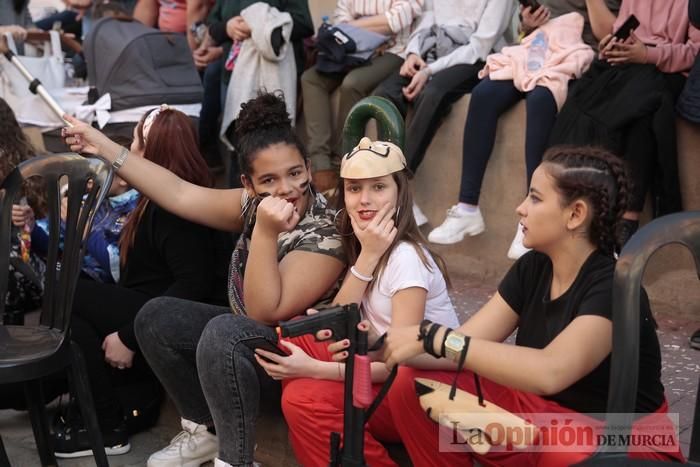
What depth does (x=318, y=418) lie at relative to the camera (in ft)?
Answer: 8.53

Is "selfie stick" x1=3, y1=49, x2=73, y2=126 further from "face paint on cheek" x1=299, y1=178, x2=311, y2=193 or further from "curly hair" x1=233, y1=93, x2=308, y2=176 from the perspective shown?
"face paint on cheek" x1=299, y1=178, x2=311, y2=193

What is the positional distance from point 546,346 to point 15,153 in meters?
2.82

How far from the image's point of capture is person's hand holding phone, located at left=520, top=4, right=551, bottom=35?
4.45 metres

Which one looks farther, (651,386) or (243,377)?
(243,377)

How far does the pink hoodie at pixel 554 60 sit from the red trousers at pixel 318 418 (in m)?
2.10

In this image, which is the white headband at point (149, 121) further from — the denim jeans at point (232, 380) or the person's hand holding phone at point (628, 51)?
the person's hand holding phone at point (628, 51)

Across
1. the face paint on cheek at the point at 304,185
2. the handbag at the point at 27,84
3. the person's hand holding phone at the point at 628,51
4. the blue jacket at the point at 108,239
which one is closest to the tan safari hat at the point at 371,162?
the face paint on cheek at the point at 304,185

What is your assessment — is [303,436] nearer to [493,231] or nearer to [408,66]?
[493,231]

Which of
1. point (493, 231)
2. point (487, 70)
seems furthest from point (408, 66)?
point (493, 231)

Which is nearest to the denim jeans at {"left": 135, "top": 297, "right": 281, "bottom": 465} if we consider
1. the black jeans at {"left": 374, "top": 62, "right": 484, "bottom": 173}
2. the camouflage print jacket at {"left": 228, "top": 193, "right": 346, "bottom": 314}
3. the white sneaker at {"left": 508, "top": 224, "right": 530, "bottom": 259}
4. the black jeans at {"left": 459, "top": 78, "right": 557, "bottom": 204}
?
the camouflage print jacket at {"left": 228, "top": 193, "right": 346, "bottom": 314}

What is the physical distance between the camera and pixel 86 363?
11.2ft

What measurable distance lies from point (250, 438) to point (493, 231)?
2.15 metres

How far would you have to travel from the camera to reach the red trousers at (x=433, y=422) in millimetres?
2324

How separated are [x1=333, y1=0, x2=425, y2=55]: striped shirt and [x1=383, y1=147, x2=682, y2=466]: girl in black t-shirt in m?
2.73
